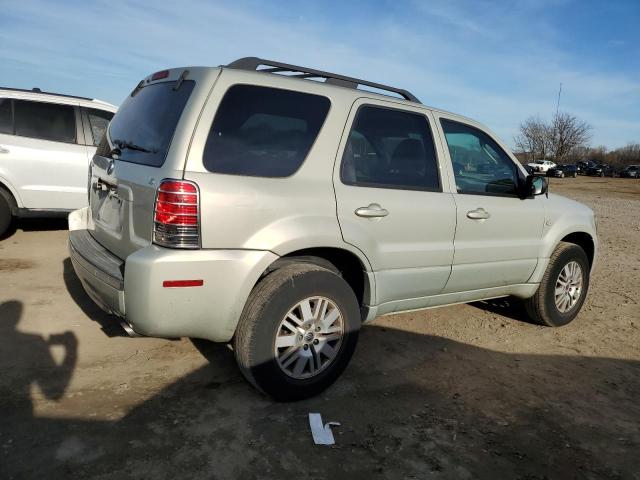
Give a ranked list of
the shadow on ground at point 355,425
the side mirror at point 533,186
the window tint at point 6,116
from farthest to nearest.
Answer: the window tint at point 6,116
the side mirror at point 533,186
the shadow on ground at point 355,425

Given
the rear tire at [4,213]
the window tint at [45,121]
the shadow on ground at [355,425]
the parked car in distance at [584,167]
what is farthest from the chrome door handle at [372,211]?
the parked car in distance at [584,167]

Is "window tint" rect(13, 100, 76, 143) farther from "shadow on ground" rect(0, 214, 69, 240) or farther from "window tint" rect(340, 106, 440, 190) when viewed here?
"window tint" rect(340, 106, 440, 190)

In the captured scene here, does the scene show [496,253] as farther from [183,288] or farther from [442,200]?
[183,288]

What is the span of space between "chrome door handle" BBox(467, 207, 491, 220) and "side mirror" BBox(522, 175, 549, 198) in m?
0.51

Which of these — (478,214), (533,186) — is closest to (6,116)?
(478,214)

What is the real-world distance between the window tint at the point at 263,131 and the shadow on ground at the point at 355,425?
4.56 ft

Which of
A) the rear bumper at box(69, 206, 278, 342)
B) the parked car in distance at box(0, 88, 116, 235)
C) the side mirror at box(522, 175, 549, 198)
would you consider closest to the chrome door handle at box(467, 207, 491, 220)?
the side mirror at box(522, 175, 549, 198)

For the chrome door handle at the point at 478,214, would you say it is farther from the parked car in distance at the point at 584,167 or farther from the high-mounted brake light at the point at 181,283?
the parked car in distance at the point at 584,167

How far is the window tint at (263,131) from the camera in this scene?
2727 millimetres

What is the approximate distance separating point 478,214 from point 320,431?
1.99 meters

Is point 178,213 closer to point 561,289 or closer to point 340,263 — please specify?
point 340,263

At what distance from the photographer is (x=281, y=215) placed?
9.27 ft

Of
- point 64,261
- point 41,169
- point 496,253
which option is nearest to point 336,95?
point 496,253

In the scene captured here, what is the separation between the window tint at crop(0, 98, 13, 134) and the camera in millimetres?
6297
